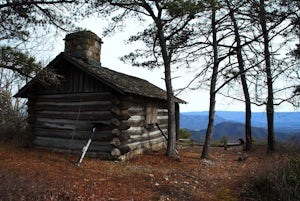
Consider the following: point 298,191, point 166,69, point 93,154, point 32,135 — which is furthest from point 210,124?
point 32,135

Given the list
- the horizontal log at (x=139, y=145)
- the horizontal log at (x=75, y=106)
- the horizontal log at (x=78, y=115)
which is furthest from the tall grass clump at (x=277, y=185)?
the horizontal log at (x=75, y=106)

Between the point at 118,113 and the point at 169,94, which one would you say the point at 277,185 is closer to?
the point at 118,113

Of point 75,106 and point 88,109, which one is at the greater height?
point 75,106

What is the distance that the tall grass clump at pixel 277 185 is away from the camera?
505cm

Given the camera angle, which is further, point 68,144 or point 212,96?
point 212,96

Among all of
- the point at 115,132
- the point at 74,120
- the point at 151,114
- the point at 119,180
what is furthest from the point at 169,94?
the point at 119,180

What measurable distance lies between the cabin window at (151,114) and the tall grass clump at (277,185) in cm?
702

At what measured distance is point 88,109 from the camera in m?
11.1

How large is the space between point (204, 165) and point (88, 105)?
5.68m

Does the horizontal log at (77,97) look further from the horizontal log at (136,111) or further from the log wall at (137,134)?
the horizontal log at (136,111)

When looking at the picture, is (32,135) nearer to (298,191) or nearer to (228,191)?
Answer: (228,191)

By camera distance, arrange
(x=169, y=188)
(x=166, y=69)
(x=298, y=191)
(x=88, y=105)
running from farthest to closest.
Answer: (x=166, y=69) < (x=88, y=105) < (x=169, y=188) < (x=298, y=191)

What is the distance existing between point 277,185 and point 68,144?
29.3ft

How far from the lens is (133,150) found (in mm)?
11312
